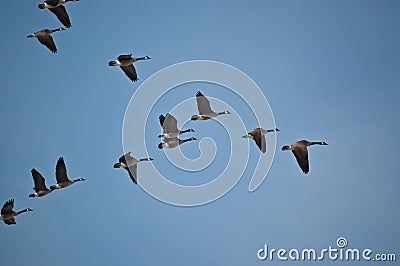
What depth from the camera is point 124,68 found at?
3281 cm

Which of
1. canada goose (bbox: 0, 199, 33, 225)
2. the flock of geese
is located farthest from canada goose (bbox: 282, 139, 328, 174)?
canada goose (bbox: 0, 199, 33, 225)

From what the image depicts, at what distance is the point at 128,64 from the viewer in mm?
32500

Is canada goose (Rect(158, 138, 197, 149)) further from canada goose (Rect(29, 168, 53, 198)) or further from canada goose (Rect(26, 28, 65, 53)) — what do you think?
canada goose (Rect(26, 28, 65, 53))

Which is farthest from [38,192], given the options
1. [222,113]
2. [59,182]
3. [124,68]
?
[222,113]

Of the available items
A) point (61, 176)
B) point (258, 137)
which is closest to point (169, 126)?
point (258, 137)

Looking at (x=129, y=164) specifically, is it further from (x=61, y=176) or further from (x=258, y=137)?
(x=258, y=137)

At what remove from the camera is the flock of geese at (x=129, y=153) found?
31516 millimetres

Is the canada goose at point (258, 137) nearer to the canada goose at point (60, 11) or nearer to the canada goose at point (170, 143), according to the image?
the canada goose at point (170, 143)

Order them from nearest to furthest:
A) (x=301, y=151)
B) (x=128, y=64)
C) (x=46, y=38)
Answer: (x=301, y=151), (x=128, y=64), (x=46, y=38)

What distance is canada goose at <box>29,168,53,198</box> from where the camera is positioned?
31891 millimetres

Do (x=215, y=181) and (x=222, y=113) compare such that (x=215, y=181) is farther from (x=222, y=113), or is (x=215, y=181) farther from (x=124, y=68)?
(x=124, y=68)

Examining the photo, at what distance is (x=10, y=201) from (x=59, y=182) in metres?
2.07

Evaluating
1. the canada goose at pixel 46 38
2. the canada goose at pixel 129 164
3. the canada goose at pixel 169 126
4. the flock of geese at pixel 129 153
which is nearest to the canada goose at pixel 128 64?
the flock of geese at pixel 129 153

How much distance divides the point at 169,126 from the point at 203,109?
1534 millimetres
